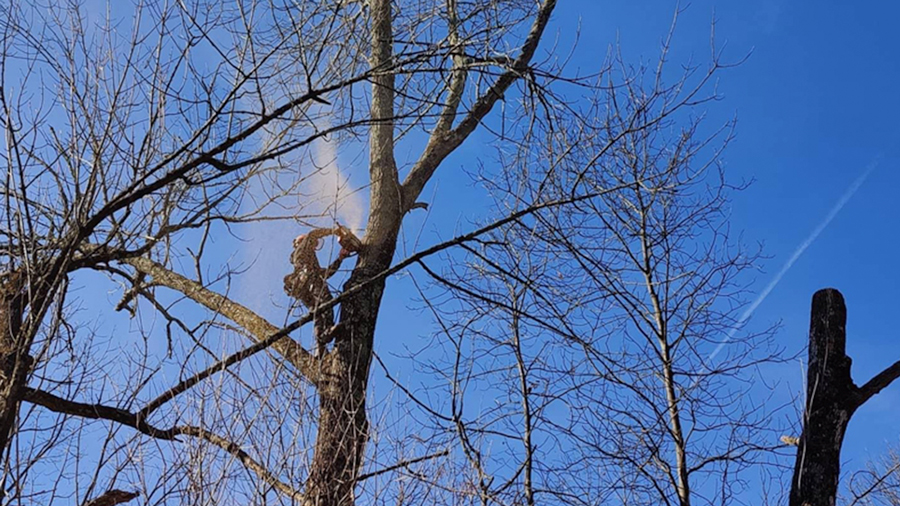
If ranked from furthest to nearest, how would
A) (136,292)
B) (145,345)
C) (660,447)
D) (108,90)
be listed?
1. (660,447)
2. (136,292)
3. (145,345)
4. (108,90)

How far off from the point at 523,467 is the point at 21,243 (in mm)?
3285

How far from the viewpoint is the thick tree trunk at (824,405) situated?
334 cm

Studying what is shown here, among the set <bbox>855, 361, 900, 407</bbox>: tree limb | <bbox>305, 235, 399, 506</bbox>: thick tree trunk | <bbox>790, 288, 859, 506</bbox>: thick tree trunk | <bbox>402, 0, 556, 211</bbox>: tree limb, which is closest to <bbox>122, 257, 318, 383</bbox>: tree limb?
<bbox>305, 235, 399, 506</bbox>: thick tree trunk

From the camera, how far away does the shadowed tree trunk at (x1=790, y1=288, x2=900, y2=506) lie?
A: 11.0 feet

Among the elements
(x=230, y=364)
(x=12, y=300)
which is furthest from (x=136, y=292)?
(x=12, y=300)

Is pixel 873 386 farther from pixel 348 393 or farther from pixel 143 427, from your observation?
pixel 143 427

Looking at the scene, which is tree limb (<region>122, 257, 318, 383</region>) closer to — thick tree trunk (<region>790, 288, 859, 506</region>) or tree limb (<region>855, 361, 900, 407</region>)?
thick tree trunk (<region>790, 288, 859, 506</region>)

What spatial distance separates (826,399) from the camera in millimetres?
3465

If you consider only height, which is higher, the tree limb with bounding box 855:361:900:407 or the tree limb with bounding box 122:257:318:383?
the tree limb with bounding box 122:257:318:383

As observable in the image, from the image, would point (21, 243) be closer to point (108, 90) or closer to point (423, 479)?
point (108, 90)

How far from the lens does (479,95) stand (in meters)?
5.21

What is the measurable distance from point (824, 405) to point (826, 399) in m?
0.03

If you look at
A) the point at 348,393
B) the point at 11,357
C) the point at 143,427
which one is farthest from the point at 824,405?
the point at 11,357

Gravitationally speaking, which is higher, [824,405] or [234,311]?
[234,311]
